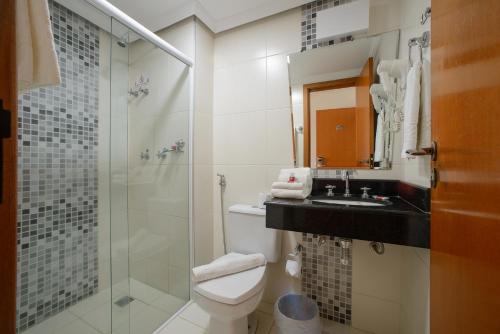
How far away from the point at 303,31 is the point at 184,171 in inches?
55.3

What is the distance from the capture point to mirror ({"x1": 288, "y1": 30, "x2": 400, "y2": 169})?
52.9 inches

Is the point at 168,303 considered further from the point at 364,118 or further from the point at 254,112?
the point at 364,118

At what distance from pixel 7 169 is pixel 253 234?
130 centimetres

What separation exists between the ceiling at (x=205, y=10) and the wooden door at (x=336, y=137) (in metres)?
0.84

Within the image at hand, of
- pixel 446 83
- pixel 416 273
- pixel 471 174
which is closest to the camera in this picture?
pixel 471 174

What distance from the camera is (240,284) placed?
116 centimetres

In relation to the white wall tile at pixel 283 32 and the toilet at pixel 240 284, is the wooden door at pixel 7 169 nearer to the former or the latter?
the toilet at pixel 240 284

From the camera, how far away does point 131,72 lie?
150 centimetres

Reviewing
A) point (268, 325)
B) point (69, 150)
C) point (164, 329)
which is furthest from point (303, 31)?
point (164, 329)

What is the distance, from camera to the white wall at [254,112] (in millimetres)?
1595

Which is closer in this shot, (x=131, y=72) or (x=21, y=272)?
(x=21, y=272)

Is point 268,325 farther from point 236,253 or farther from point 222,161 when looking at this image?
point 222,161

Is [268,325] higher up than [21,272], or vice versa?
[21,272]

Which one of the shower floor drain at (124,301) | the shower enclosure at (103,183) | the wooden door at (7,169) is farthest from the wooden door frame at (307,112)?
the shower floor drain at (124,301)
